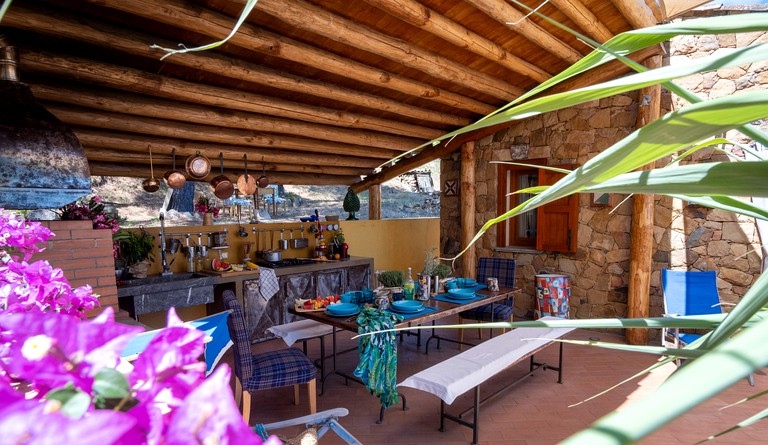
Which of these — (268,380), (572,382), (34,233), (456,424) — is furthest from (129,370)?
(572,382)

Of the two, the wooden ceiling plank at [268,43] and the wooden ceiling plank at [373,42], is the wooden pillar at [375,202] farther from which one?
the wooden ceiling plank at [373,42]

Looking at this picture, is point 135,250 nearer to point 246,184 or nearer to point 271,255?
point 271,255

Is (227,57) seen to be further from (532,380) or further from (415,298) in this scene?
(532,380)

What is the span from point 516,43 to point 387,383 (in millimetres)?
3692

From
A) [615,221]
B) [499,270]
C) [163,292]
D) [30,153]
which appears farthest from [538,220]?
[30,153]

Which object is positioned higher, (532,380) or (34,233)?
(34,233)

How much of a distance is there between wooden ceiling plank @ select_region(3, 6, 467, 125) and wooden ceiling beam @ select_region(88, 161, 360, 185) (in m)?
2.57

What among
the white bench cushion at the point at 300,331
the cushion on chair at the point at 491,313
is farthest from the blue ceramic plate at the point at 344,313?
the cushion on chair at the point at 491,313

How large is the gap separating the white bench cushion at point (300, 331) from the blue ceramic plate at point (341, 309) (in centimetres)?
51

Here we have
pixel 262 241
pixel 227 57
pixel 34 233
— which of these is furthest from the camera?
pixel 262 241

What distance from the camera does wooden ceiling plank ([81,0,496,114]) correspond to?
9.49 feet

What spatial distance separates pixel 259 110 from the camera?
476 centimetres

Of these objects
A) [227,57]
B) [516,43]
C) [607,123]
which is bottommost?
[607,123]

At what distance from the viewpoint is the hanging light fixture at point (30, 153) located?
8.61 ft
